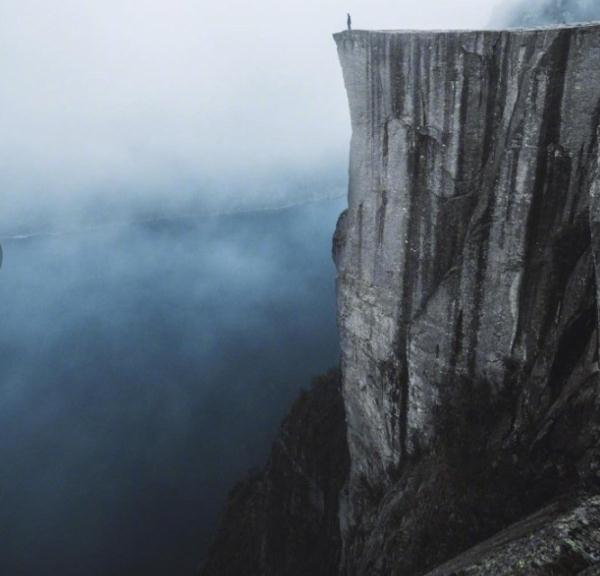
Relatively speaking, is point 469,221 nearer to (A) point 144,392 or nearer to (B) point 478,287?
(B) point 478,287

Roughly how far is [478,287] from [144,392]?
74.4 meters

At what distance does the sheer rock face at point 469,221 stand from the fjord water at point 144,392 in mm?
45219

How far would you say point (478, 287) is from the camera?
16.9 m

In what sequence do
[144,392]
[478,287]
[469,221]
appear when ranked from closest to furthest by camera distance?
[478,287] → [469,221] → [144,392]

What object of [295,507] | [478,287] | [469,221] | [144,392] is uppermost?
[469,221]

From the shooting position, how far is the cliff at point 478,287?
13.3 meters

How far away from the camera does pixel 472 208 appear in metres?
17.0

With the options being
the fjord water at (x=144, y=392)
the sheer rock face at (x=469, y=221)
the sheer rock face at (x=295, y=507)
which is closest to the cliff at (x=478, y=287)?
the sheer rock face at (x=469, y=221)

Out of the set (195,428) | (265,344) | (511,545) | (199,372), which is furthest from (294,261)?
(511,545)

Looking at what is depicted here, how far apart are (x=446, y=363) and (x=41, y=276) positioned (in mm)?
152374

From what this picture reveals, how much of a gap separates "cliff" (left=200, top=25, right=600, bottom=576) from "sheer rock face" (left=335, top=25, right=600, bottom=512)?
0.05m

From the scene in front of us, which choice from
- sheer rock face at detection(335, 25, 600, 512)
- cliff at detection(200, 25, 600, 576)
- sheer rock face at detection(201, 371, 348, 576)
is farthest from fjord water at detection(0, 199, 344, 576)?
sheer rock face at detection(335, 25, 600, 512)

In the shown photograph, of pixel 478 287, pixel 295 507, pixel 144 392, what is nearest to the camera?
pixel 478 287

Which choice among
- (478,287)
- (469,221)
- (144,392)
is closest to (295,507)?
(478,287)
